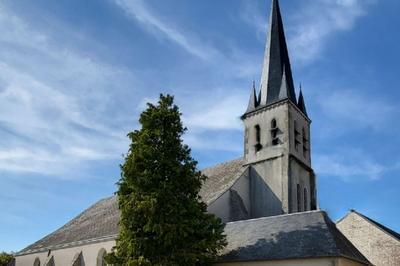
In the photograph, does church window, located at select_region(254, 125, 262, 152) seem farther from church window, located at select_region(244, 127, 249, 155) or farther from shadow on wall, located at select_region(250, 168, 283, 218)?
shadow on wall, located at select_region(250, 168, 283, 218)

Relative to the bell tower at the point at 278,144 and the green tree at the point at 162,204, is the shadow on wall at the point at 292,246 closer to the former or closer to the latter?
the green tree at the point at 162,204

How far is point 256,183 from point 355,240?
595cm

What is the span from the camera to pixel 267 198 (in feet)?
76.2

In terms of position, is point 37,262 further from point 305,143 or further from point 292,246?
point 292,246

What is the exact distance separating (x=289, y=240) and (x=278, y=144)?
8689 millimetres

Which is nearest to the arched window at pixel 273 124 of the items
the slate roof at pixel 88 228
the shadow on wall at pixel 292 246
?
the shadow on wall at pixel 292 246

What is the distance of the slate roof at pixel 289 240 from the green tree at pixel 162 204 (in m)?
1.21

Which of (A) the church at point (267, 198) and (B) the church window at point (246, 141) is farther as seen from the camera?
(B) the church window at point (246, 141)

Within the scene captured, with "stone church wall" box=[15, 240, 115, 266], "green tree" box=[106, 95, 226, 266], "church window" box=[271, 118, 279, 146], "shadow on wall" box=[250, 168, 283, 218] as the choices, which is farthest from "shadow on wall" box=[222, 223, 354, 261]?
"stone church wall" box=[15, 240, 115, 266]

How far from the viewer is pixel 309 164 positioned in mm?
25344

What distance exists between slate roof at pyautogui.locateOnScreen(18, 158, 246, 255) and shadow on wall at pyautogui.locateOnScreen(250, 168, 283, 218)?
96 cm

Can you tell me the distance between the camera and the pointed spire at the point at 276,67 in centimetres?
2567

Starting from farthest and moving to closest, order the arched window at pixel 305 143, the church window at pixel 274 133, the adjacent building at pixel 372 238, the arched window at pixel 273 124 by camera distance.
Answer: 1. the arched window at pixel 305 143
2. the arched window at pixel 273 124
3. the church window at pixel 274 133
4. the adjacent building at pixel 372 238

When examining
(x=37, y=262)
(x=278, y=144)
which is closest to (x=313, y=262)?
(x=278, y=144)
